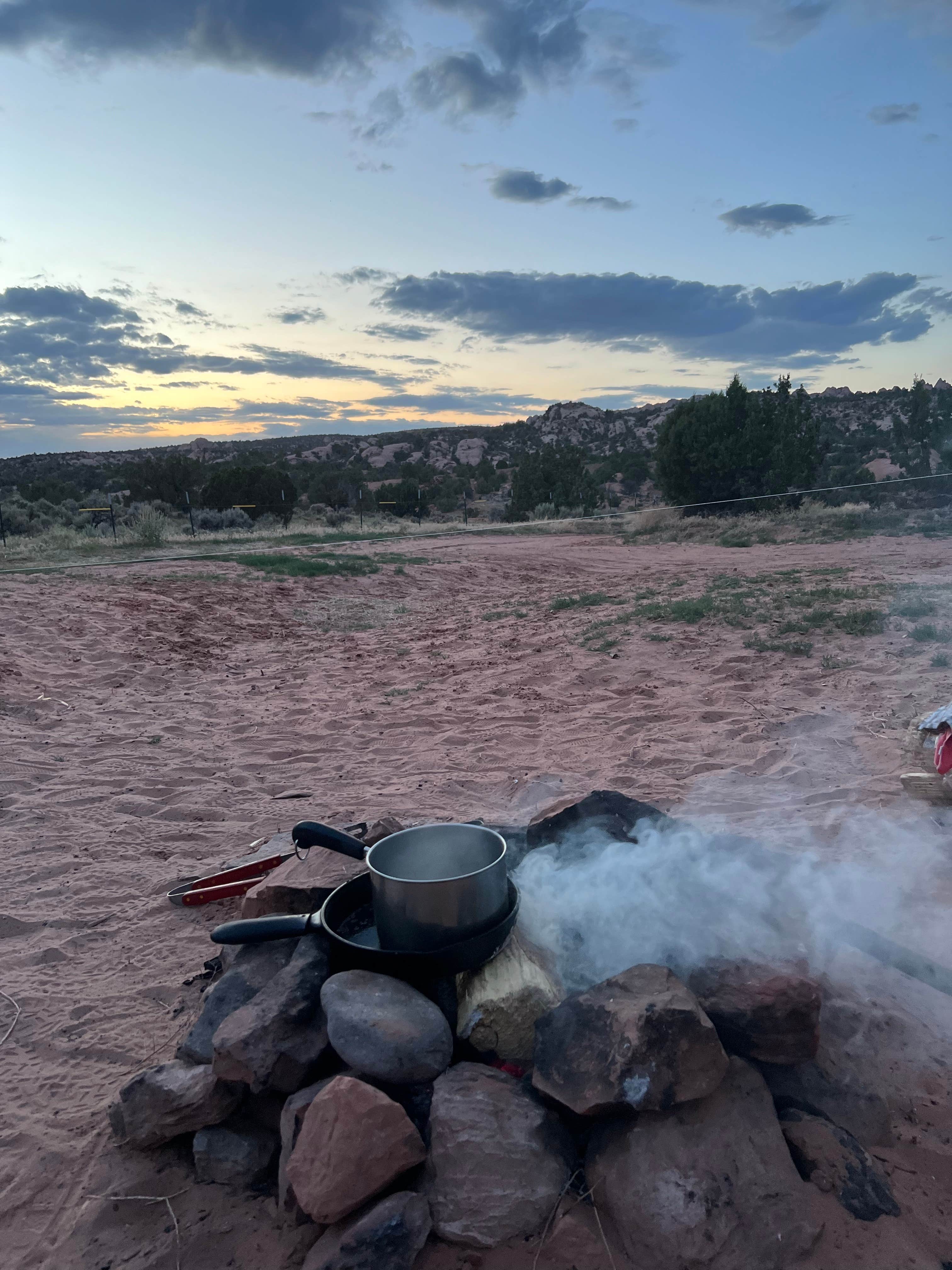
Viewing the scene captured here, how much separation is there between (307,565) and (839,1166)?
12581mm

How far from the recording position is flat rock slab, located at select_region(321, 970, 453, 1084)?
6.73 feet

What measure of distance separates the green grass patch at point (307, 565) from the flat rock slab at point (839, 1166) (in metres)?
11.7

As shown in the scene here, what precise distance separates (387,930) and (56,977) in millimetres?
1549

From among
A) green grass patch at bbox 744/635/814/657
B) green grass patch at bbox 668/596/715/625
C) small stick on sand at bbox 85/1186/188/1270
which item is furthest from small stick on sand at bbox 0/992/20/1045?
green grass patch at bbox 668/596/715/625

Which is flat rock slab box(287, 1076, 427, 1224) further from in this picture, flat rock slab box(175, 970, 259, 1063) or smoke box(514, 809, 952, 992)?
smoke box(514, 809, 952, 992)

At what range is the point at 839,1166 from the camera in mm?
1919

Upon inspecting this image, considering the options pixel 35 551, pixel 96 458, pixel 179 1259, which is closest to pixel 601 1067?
pixel 179 1259

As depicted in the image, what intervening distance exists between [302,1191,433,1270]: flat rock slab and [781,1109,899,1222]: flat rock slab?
3.13ft

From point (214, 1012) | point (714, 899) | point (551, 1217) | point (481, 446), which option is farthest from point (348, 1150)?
point (481, 446)

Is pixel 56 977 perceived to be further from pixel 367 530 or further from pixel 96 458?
pixel 96 458

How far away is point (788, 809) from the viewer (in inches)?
153

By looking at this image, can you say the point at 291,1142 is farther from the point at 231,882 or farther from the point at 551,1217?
the point at 231,882

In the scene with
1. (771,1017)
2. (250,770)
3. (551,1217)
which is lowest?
(250,770)

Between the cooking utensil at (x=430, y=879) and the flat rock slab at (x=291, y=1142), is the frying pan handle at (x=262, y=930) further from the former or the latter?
the flat rock slab at (x=291, y=1142)
